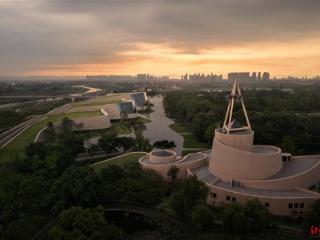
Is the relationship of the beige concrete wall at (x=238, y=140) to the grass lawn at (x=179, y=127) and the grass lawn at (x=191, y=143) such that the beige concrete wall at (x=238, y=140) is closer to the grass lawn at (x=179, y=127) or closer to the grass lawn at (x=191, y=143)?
the grass lawn at (x=191, y=143)

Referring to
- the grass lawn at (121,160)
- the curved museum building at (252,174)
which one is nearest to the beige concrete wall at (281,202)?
the curved museum building at (252,174)

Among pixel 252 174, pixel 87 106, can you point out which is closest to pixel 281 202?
pixel 252 174

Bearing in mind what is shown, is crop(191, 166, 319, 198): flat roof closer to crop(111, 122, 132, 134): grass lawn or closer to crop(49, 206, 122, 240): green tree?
crop(49, 206, 122, 240): green tree

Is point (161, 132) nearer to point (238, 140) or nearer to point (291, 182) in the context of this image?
point (238, 140)

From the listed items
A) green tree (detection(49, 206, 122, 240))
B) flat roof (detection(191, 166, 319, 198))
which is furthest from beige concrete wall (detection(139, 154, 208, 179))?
green tree (detection(49, 206, 122, 240))

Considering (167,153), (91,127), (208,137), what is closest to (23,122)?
(91,127)

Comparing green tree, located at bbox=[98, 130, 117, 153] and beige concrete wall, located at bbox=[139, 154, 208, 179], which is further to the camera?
green tree, located at bbox=[98, 130, 117, 153]
